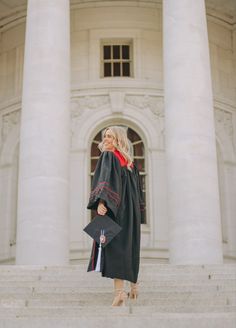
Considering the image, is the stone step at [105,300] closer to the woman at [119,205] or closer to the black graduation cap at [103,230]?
the woman at [119,205]

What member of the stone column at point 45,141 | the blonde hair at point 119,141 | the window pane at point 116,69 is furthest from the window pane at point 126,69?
the blonde hair at point 119,141

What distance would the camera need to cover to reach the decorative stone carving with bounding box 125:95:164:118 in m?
24.7

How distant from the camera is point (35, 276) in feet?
35.9

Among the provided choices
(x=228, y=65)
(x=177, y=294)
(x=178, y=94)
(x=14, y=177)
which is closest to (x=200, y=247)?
(x=178, y=94)

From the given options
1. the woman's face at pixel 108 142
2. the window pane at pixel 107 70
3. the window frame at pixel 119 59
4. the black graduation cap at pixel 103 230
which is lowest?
the black graduation cap at pixel 103 230

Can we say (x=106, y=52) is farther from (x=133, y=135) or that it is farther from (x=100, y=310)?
(x=100, y=310)

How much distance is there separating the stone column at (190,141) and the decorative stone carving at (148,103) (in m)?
6.32

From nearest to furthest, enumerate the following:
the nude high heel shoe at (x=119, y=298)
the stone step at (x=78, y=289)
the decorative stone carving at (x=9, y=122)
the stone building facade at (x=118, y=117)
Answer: the nude high heel shoe at (x=119, y=298) → the stone step at (x=78, y=289) → the stone building facade at (x=118, y=117) → the decorative stone carving at (x=9, y=122)

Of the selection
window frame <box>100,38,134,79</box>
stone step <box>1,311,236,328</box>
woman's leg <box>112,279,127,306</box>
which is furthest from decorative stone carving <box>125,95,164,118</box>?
stone step <box>1,311,236,328</box>

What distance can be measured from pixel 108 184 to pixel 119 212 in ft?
1.32

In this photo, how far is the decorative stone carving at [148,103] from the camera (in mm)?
24656

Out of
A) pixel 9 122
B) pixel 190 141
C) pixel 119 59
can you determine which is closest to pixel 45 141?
pixel 190 141

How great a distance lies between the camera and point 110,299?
379 inches

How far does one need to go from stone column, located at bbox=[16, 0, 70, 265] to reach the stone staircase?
4058 millimetres
